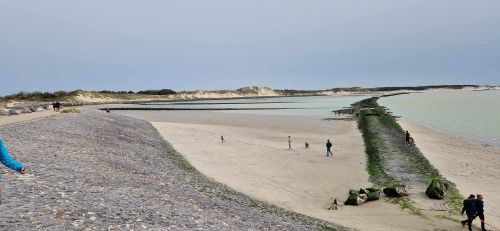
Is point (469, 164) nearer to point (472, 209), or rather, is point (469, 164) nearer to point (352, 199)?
point (352, 199)

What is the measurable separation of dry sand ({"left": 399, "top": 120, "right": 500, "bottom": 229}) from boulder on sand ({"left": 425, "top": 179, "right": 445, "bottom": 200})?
7.22ft

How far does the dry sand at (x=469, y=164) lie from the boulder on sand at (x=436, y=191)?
2201mm

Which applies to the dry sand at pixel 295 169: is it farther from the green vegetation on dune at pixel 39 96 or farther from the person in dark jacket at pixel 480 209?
the green vegetation on dune at pixel 39 96

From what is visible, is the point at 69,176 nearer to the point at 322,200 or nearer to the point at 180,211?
the point at 180,211

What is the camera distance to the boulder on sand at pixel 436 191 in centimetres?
2356

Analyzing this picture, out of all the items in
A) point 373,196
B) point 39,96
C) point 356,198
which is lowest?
point 373,196

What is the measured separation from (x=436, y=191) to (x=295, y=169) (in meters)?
11.4

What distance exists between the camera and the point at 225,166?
3369 cm

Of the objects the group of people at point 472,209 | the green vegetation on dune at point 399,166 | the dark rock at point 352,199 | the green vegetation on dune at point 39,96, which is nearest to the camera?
the group of people at point 472,209

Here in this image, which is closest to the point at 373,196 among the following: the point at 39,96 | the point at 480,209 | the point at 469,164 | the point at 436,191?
the point at 436,191

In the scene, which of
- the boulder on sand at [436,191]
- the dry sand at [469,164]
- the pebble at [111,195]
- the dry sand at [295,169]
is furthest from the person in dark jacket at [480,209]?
the pebble at [111,195]

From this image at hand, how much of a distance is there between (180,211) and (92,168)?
26.0 ft

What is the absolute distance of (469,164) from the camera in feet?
112

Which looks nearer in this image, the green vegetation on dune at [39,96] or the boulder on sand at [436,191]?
the boulder on sand at [436,191]
